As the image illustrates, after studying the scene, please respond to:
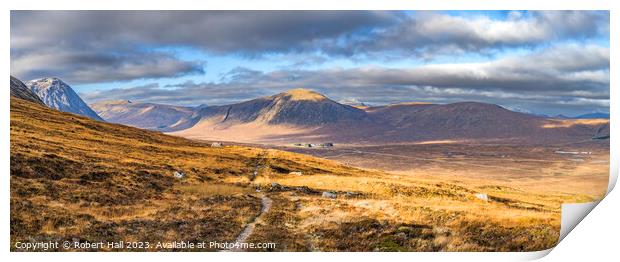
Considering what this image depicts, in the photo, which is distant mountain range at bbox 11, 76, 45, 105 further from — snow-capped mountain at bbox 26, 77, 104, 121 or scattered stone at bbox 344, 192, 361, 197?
scattered stone at bbox 344, 192, 361, 197

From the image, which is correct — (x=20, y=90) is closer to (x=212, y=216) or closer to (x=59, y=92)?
(x=59, y=92)

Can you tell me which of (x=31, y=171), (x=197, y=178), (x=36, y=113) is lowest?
(x=197, y=178)

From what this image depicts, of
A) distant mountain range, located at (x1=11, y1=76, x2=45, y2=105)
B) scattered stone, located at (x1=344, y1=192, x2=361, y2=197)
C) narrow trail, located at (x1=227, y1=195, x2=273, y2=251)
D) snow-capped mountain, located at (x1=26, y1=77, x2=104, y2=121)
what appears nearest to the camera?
narrow trail, located at (x1=227, y1=195, x2=273, y2=251)

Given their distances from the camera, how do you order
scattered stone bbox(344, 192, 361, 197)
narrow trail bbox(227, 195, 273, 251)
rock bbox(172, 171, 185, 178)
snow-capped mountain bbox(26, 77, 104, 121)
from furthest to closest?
snow-capped mountain bbox(26, 77, 104, 121)
rock bbox(172, 171, 185, 178)
scattered stone bbox(344, 192, 361, 197)
narrow trail bbox(227, 195, 273, 251)

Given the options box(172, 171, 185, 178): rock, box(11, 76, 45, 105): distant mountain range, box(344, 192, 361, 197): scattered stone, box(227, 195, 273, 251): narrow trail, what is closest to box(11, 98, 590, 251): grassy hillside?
box(344, 192, 361, 197): scattered stone

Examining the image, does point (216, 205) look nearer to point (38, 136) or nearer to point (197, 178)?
point (197, 178)

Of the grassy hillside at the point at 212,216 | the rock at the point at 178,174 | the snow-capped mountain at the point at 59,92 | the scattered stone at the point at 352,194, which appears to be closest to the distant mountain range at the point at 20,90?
the snow-capped mountain at the point at 59,92

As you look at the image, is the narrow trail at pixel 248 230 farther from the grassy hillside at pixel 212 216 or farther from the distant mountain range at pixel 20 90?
the distant mountain range at pixel 20 90

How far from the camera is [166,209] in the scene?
28.5m

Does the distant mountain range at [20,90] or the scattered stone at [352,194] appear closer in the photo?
the scattered stone at [352,194]

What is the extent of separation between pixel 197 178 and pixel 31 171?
69.3 feet

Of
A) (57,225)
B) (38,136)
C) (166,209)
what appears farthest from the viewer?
(38,136)

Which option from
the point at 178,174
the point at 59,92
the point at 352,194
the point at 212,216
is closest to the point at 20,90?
the point at 59,92
